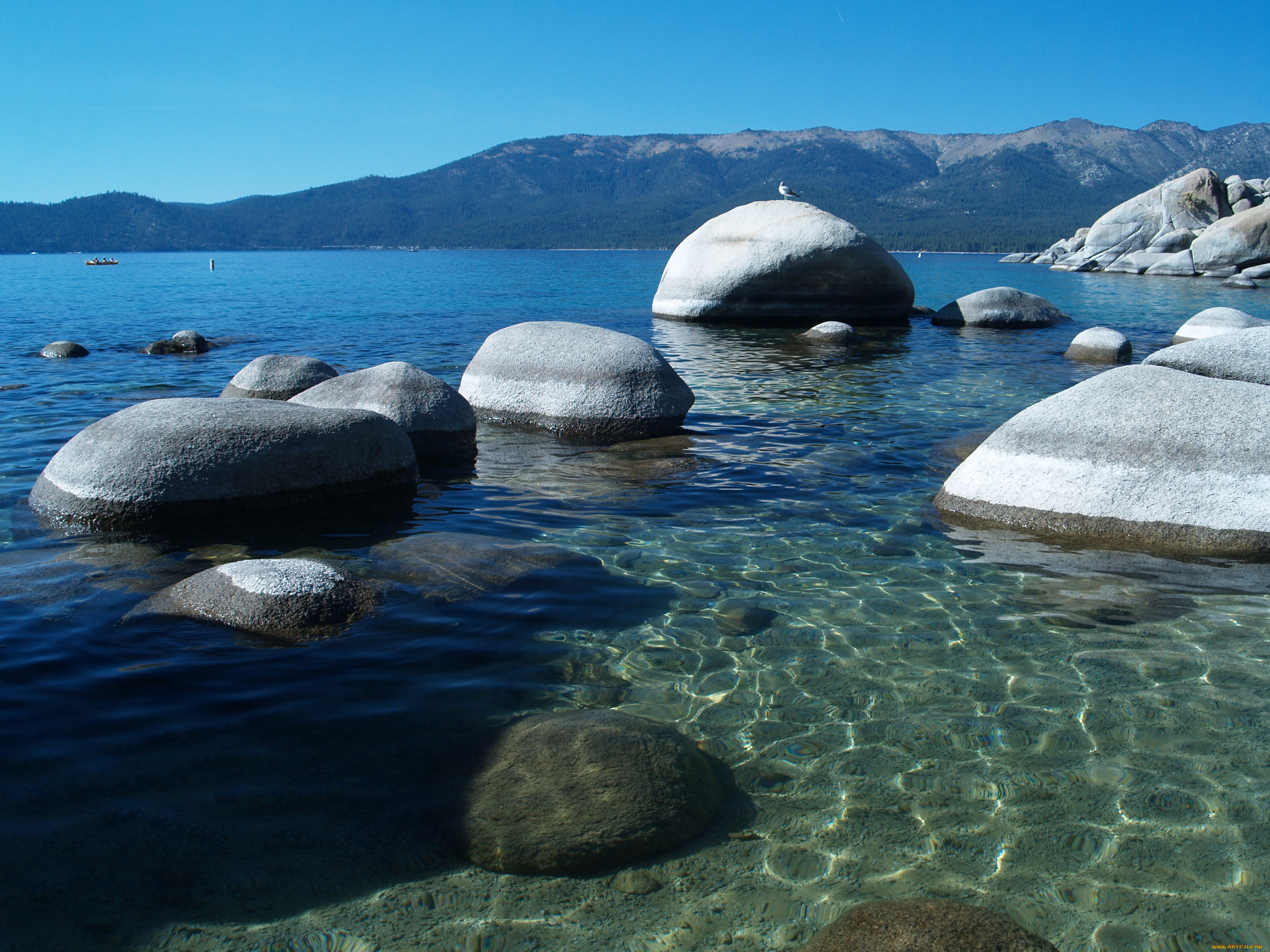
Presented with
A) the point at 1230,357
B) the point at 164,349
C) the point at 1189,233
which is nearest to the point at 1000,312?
the point at 1230,357

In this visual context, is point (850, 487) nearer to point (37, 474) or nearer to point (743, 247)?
point (37, 474)

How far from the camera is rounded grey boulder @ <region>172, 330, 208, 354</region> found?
63.2 feet

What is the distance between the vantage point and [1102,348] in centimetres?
1786

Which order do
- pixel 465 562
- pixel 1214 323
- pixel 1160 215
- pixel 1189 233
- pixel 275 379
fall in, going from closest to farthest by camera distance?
pixel 465 562, pixel 275 379, pixel 1214 323, pixel 1189 233, pixel 1160 215

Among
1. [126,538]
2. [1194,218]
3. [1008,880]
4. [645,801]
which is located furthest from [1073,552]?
[1194,218]

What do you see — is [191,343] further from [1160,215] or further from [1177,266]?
[1160,215]

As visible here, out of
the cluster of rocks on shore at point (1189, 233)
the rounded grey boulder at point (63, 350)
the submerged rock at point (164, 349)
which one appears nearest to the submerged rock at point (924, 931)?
the submerged rock at point (164, 349)

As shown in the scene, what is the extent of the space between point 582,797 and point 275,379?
10.7 meters

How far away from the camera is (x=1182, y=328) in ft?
68.8

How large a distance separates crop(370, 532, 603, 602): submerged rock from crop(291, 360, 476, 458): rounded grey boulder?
299 cm

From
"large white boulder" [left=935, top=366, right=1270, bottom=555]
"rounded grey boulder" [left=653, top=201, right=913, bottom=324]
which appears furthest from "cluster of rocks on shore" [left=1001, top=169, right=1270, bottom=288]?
"large white boulder" [left=935, top=366, right=1270, bottom=555]

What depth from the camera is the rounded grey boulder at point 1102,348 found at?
1778 centimetres

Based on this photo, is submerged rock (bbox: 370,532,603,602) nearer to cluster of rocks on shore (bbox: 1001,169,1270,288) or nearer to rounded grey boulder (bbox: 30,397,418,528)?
rounded grey boulder (bbox: 30,397,418,528)

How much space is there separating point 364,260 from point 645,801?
130m
